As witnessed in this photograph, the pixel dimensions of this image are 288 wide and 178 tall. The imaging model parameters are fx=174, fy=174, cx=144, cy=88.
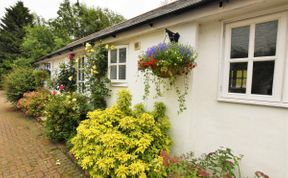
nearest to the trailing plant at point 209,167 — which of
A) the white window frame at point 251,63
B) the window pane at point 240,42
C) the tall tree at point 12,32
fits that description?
the white window frame at point 251,63

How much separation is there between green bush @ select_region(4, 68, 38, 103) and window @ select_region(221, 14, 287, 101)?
11.7 metres

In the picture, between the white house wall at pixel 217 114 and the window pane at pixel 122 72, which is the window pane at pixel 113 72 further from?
the white house wall at pixel 217 114

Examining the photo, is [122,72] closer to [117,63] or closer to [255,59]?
[117,63]

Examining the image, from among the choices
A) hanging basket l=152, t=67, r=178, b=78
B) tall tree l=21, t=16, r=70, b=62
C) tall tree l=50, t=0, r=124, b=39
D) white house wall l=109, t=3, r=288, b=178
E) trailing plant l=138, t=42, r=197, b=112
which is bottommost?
white house wall l=109, t=3, r=288, b=178

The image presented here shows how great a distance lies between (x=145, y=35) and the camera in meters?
4.91

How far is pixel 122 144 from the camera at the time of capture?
3416mm

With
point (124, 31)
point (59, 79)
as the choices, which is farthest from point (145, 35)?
point (59, 79)

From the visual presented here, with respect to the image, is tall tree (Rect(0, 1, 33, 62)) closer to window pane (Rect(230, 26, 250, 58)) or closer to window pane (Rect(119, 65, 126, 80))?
window pane (Rect(119, 65, 126, 80))

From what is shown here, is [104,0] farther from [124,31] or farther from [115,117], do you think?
[115,117]

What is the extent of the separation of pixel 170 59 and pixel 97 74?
3911 mm

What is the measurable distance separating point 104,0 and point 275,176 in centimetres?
3603

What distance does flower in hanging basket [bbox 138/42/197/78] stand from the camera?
3195mm

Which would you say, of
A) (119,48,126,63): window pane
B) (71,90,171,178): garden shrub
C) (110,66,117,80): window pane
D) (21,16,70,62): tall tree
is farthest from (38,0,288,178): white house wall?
(21,16,70,62): tall tree

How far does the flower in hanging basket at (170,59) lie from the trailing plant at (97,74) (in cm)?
321
